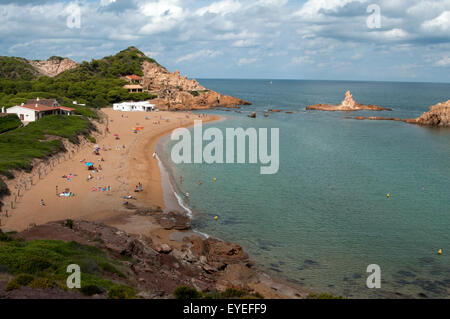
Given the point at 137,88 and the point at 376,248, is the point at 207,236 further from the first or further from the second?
the point at 137,88

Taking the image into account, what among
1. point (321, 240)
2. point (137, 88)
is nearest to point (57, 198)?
point (321, 240)

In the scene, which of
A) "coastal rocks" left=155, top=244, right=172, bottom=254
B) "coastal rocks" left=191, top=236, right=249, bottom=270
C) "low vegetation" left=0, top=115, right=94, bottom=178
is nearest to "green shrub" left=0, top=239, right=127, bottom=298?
"coastal rocks" left=155, top=244, right=172, bottom=254

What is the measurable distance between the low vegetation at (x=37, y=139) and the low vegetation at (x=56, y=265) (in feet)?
53.7

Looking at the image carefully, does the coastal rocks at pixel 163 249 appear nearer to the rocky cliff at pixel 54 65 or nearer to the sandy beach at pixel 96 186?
the sandy beach at pixel 96 186

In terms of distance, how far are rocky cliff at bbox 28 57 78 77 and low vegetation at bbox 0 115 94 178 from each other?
359 ft

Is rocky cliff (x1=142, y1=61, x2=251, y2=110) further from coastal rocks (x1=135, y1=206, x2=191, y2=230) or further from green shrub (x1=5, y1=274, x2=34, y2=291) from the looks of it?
green shrub (x1=5, y1=274, x2=34, y2=291)

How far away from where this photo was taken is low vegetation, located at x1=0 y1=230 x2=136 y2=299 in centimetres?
1338

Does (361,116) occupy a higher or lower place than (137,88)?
lower

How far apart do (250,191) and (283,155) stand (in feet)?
54.2

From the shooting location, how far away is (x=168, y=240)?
79.0 feet

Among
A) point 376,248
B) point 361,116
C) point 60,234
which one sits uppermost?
point 361,116

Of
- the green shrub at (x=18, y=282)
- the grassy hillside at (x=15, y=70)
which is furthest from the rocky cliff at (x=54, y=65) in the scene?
the green shrub at (x=18, y=282)

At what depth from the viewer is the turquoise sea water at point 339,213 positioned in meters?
20.9

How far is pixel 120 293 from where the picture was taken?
13.4m
